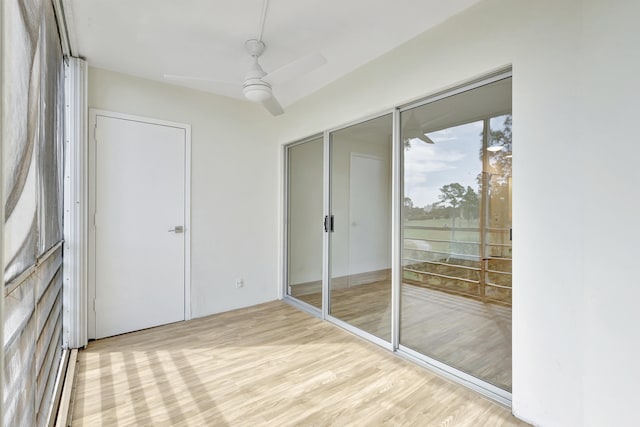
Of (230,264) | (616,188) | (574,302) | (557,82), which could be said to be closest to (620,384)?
(574,302)

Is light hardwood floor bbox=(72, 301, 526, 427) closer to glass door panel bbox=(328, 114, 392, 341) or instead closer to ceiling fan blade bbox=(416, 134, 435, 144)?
glass door panel bbox=(328, 114, 392, 341)

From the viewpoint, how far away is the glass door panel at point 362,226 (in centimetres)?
281

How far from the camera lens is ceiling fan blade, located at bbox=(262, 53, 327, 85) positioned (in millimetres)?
1914

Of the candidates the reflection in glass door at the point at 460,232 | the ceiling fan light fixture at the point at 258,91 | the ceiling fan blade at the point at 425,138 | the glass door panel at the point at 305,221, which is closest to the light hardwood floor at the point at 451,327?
the reflection in glass door at the point at 460,232

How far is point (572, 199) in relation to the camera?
1.63 m

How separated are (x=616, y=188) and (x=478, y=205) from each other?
2.37ft

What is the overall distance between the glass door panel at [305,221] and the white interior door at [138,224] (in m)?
1.37

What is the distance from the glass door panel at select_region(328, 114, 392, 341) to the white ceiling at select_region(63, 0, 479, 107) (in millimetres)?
719

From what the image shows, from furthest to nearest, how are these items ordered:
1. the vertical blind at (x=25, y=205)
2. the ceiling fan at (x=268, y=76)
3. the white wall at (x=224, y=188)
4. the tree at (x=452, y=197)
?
the white wall at (x=224, y=188) → the tree at (x=452, y=197) → the ceiling fan at (x=268, y=76) → the vertical blind at (x=25, y=205)

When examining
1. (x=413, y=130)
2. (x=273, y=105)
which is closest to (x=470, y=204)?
(x=413, y=130)

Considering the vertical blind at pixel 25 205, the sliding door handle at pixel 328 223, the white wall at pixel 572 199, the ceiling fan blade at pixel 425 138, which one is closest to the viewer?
the vertical blind at pixel 25 205

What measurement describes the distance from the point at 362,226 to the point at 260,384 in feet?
5.60

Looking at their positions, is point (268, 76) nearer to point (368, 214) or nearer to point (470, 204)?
point (368, 214)

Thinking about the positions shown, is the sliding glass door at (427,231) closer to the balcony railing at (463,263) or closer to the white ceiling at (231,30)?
the balcony railing at (463,263)
